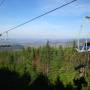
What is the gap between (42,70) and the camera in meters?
75.7

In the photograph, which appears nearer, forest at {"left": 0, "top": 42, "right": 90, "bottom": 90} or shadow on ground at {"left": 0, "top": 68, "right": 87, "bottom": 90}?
shadow on ground at {"left": 0, "top": 68, "right": 87, "bottom": 90}

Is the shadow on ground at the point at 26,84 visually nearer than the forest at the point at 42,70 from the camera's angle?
Yes

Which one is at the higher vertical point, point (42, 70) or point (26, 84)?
point (42, 70)

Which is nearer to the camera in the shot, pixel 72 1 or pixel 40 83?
pixel 72 1

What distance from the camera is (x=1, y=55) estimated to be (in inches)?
4301

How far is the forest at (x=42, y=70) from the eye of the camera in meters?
55.1

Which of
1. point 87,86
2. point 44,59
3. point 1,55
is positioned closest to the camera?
point 87,86

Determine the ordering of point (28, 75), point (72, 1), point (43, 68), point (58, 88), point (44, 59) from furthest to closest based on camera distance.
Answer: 1. point (44, 59)
2. point (43, 68)
3. point (28, 75)
4. point (58, 88)
5. point (72, 1)

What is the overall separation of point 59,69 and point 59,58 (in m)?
8.46

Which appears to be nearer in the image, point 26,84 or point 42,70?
point 26,84

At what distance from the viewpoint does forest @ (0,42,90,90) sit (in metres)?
55.1

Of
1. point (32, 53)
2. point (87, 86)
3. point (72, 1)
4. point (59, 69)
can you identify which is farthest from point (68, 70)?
point (72, 1)

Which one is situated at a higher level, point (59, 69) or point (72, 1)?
point (72, 1)

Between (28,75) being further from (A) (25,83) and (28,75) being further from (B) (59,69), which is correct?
(B) (59,69)
